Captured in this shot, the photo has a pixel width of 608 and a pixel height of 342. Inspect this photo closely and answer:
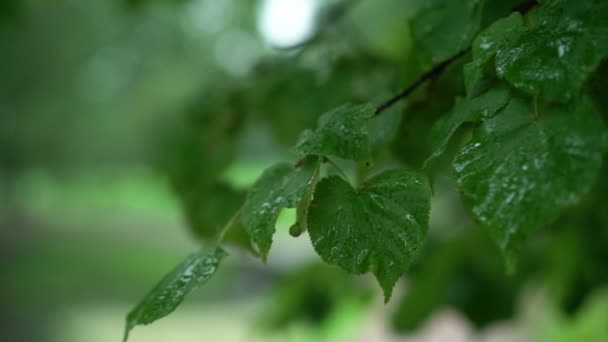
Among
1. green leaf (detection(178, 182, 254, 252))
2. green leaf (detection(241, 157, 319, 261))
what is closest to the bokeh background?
green leaf (detection(178, 182, 254, 252))

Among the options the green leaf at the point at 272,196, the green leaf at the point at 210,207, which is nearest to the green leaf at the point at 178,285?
the green leaf at the point at 272,196

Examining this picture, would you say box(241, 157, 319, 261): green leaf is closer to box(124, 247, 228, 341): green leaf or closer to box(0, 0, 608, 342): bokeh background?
box(124, 247, 228, 341): green leaf

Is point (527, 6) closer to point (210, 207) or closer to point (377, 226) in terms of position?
point (377, 226)

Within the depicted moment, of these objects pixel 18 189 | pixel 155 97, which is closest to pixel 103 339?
pixel 155 97

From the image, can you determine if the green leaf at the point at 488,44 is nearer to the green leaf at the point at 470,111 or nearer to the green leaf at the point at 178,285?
the green leaf at the point at 470,111

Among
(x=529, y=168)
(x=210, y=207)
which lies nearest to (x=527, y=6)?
(x=529, y=168)
